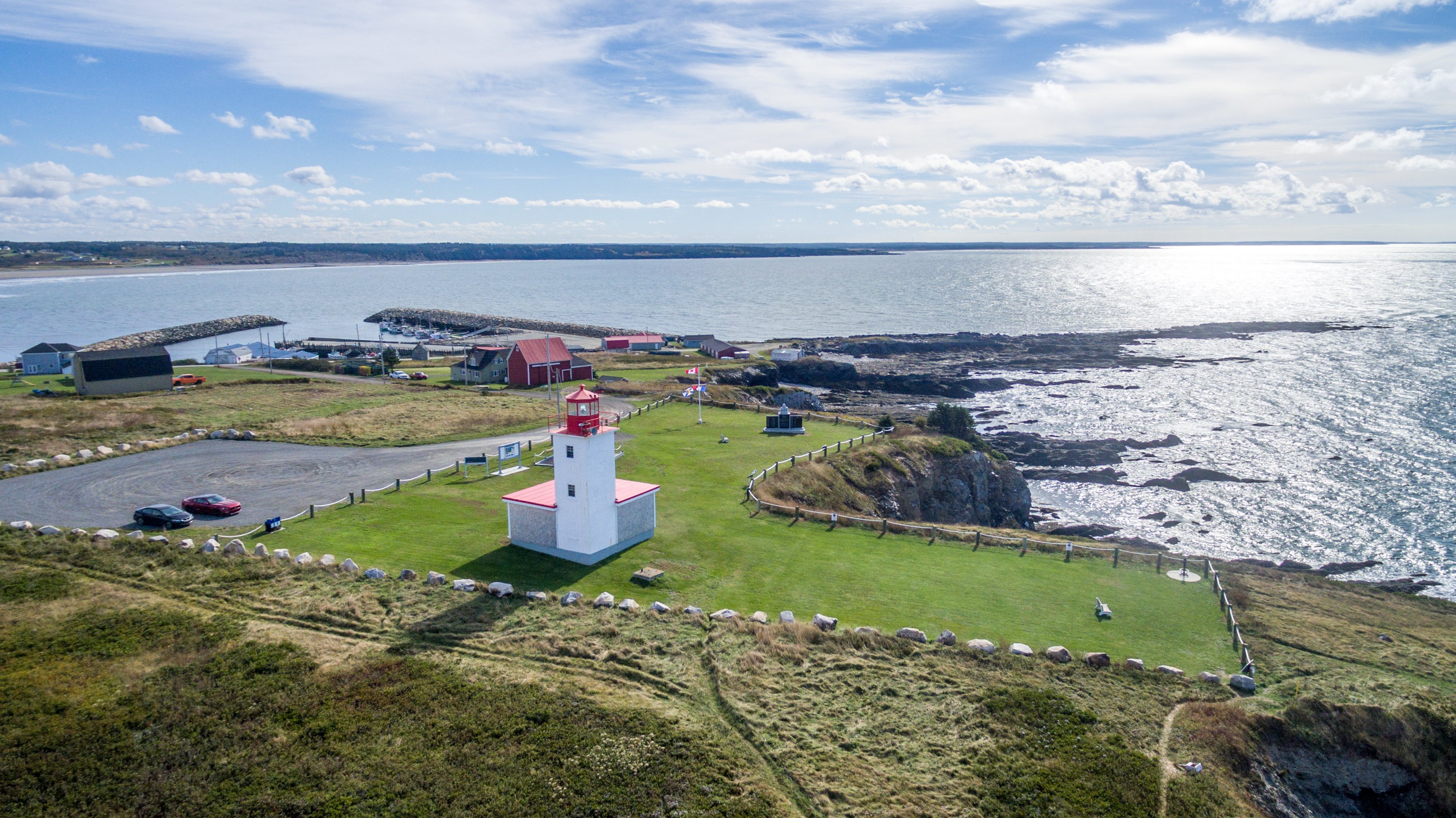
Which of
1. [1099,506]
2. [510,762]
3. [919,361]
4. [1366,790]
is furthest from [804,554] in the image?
[919,361]

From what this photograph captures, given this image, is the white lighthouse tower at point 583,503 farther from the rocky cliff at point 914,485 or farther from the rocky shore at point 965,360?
the rocky shore at point 965,360

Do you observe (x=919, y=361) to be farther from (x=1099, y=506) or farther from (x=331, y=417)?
(x=331, y=417)

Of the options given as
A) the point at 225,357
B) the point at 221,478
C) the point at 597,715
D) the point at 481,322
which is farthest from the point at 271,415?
the point at 481,322

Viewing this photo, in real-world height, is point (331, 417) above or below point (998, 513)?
above

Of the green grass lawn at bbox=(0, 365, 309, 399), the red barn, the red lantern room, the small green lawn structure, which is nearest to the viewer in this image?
the red lantern room

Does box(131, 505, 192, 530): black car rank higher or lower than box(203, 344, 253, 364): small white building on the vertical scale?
lower

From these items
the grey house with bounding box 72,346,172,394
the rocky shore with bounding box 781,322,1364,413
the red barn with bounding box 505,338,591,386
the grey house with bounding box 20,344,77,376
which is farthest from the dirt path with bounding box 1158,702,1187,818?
the grey house with bounding box 20,344,77,376

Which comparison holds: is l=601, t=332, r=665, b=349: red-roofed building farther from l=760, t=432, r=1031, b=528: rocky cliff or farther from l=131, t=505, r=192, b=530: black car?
l=131, t=505, r=192, b=530: black car
